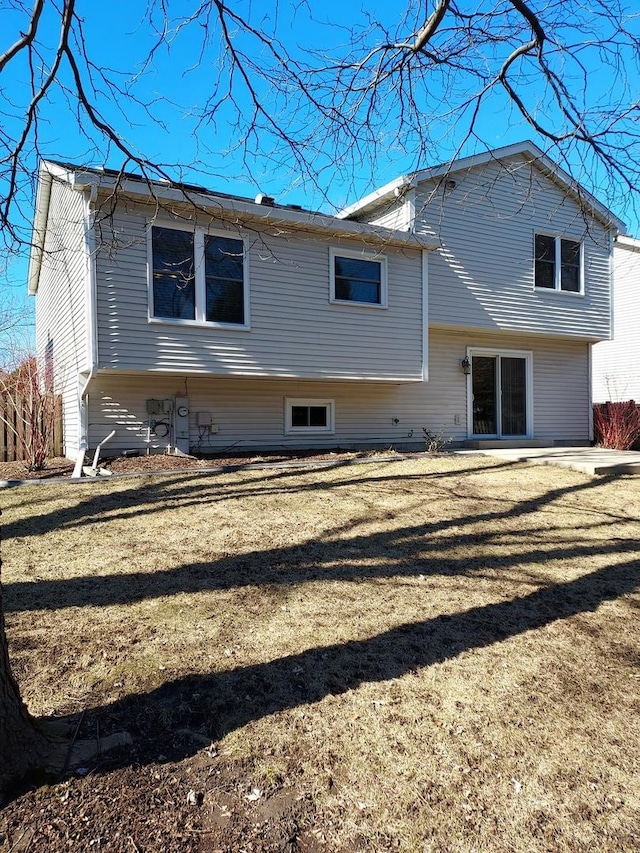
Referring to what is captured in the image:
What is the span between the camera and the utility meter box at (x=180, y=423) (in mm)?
9438

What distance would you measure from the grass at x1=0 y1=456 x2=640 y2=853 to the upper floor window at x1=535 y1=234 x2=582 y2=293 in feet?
28.2

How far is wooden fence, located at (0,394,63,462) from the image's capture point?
28.9ft

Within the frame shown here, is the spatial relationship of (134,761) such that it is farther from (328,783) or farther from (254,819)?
(328,783)

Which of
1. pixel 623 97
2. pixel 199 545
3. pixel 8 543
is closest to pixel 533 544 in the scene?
pixel 199 545

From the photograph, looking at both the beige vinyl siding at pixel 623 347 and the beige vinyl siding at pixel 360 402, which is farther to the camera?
the beige vinyl siding at pixel 623 347

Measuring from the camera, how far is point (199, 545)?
4648mm

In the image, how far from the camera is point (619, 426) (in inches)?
520

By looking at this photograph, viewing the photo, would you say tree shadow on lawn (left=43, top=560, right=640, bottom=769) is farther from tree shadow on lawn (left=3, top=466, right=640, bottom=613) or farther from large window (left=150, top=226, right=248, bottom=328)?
large window (left=150, top=226, right=248, bottom=328)

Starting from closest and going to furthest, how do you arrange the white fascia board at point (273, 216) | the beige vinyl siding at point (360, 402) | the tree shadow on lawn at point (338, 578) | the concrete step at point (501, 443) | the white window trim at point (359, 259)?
the tree shadow on lawn at point (338, 578) < the white fascia board at point (273, 216) < the beige vinyl siding at point (360, 402) < the white window trim at point (359, 259) < the concrete step at point (501, 443)

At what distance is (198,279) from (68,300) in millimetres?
2865

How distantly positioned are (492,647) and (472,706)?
649 mm

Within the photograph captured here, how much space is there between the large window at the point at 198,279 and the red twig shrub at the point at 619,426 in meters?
9.76

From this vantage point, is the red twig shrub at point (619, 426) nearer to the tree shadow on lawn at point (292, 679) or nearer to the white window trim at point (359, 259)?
the white window trim at point (359, 259)

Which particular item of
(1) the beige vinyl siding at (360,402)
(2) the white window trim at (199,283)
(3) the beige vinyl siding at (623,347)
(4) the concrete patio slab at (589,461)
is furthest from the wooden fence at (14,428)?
(3) the beige vinyl siding at (623,347)
